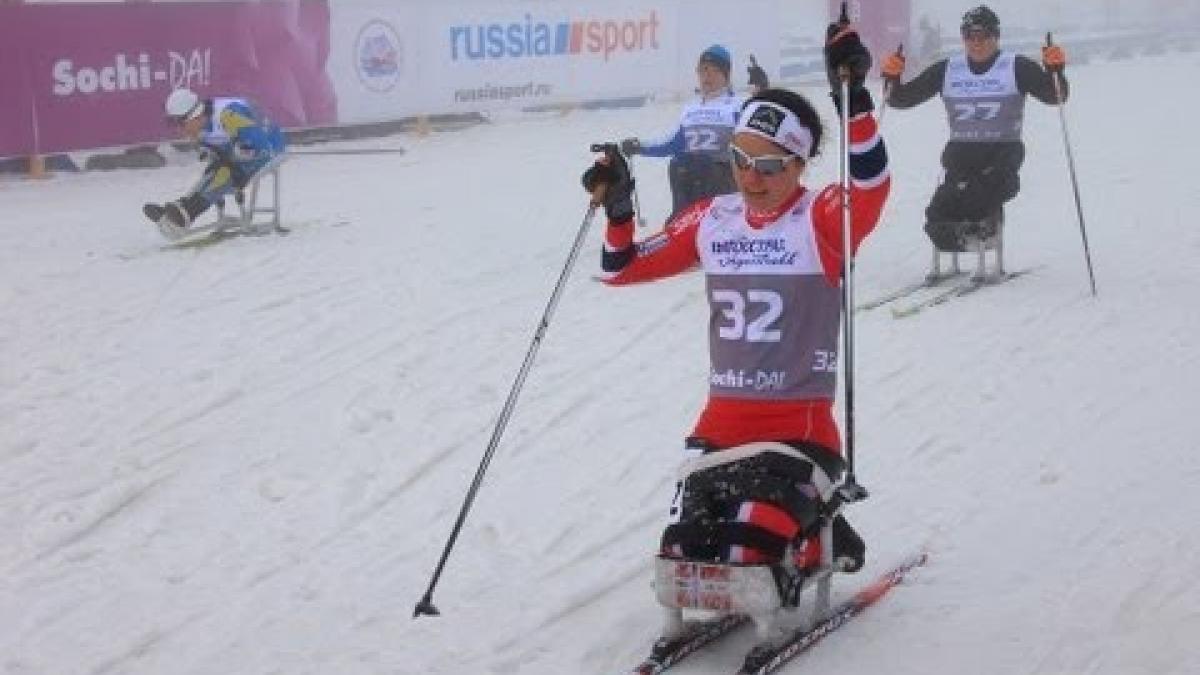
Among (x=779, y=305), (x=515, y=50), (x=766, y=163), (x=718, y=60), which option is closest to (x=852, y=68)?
(x=766, y=163)

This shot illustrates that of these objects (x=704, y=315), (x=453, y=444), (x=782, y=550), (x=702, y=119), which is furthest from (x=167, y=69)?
(x=782, y=550)

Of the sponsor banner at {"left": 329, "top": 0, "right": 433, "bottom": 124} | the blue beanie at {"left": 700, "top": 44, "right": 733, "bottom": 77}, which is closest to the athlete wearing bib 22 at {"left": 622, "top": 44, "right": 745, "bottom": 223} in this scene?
the blue beanie at {"left": 700, "top": 44, "right": 733, "bottom": 77}

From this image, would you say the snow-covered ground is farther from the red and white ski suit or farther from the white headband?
the white headband

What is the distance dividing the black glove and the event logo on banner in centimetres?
1790

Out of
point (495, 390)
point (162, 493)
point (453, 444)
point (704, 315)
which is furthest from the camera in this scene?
point (704, 315)

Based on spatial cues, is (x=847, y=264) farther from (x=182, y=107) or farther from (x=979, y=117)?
(x=182, y=107)

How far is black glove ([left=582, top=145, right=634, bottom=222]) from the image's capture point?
17.0 feet

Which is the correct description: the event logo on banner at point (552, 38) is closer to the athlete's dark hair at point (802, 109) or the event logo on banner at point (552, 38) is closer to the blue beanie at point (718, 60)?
the blue beanie at point (718, 60)

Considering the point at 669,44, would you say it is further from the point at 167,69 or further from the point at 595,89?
the point at 167,69

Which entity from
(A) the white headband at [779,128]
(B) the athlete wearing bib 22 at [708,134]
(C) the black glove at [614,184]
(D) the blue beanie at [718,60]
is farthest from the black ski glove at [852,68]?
(D) the blue beanie at [718,60]

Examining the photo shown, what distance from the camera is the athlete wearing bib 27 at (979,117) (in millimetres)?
10820

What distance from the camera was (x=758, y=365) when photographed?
4.92 metres

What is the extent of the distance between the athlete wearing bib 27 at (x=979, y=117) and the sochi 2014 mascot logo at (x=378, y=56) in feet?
39.1

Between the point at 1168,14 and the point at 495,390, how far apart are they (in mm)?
42244
